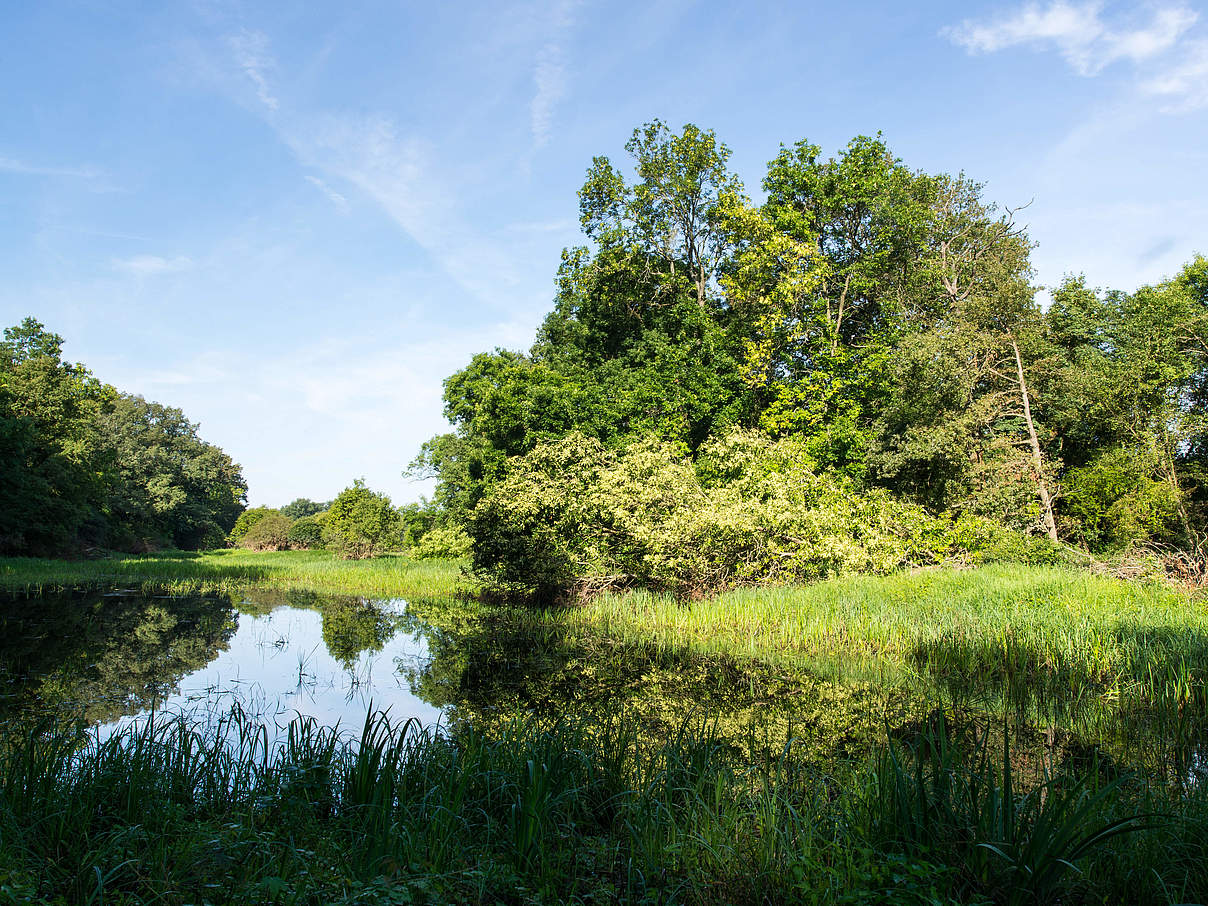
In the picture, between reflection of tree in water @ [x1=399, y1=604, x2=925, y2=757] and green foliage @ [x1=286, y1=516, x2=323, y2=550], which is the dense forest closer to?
reflection of tree in water @ [x1=399, y1=604, x2=925, y2=757]

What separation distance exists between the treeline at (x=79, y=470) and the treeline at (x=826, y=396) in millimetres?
21698

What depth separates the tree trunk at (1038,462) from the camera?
2152 cm

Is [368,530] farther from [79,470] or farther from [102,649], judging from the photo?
[102,649]

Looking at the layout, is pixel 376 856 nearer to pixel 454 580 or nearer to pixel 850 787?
pixel 850 787

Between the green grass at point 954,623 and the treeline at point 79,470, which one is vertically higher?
the treeline at point 79,470

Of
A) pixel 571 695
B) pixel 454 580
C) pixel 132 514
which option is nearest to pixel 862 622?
pixel 571 695

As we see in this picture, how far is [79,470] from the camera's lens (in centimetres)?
3584

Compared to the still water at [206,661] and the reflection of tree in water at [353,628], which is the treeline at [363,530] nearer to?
the reflection of tree in water at [353,628]

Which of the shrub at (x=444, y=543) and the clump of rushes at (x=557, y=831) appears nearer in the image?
the clump of rushes at (x=557, y=831)

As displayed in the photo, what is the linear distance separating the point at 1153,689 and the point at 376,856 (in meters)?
8.84

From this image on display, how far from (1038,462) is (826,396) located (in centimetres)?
694

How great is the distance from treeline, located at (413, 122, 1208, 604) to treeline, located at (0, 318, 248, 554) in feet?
71.2

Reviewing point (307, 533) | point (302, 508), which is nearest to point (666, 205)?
point (307, 533)

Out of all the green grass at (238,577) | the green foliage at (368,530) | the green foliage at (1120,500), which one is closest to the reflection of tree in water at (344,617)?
the green grass at (238,577)
